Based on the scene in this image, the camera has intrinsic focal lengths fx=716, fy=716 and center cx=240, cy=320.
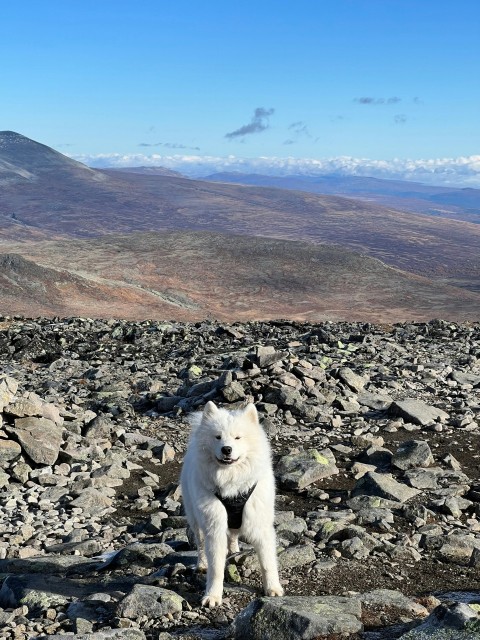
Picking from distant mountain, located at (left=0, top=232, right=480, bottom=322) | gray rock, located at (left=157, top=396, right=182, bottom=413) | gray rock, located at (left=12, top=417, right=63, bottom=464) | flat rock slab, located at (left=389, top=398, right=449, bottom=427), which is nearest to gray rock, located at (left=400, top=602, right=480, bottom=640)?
gray rock, located at (left=12, top=417, right=63, bottom=464)

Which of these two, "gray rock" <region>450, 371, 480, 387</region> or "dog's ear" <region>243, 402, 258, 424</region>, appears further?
"gray rock" <region>450, 371, 480, 387</region>

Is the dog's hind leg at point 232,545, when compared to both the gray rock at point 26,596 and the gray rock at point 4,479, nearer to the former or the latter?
the gray rock at point 26,596

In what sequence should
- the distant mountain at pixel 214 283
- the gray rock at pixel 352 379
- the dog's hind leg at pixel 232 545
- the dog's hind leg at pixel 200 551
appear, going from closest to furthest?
the dog's hind leg at pixel 200 551 < the dog's hind leg at pixel 232 545 < the gray rock at pixel 352 379 < the distant mountain at pixel 214 283

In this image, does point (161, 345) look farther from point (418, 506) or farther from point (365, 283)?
point (365, 283)

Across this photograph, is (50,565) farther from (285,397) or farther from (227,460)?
(285,397)

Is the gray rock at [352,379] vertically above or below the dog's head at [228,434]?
below

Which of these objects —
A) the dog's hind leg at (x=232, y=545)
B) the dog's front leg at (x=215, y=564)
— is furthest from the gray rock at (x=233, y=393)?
the dog's front leg at (x=215, y=564)

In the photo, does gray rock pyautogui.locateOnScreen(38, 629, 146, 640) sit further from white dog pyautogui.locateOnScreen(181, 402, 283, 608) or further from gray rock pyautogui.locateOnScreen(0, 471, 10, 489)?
gray rock pyautogui.locateOnScreen(0, 471, 10, 489)
